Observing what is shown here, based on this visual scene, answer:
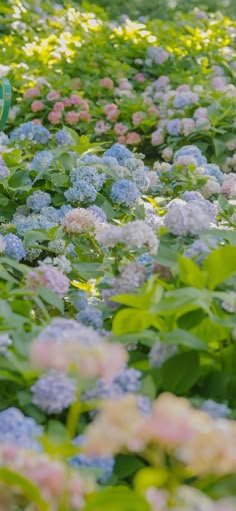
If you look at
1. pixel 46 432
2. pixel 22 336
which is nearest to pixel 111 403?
pixel 46 432

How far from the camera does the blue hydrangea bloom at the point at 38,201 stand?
2596 millimetres

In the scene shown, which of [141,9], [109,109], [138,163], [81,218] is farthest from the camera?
[141,9]

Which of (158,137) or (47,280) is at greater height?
(47,280)

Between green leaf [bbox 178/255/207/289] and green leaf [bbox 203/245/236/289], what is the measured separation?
0.01 metres

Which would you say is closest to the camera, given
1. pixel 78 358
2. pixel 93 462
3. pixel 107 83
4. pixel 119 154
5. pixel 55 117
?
pixel 78 358

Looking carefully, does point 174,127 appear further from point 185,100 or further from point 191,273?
point 191,273

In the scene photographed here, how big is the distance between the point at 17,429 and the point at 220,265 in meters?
0.46

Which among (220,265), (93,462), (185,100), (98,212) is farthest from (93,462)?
(185,100)

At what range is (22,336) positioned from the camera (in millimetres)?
1366

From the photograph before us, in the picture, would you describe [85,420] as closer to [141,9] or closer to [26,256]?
[26,256]

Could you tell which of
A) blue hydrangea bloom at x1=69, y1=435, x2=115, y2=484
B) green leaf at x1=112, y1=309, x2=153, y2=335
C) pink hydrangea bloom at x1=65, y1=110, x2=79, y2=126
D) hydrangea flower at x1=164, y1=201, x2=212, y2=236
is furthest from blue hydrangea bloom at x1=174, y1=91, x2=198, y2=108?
blue hydrangea bloom at x1=69, y1=435, x2=115, y2=484

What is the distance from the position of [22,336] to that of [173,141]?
2720mm

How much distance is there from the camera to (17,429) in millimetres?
1152

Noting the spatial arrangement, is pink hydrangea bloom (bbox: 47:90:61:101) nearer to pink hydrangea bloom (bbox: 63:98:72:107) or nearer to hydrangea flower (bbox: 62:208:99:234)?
pink hydrangea bloom (bbox: 63:98:72:107)
